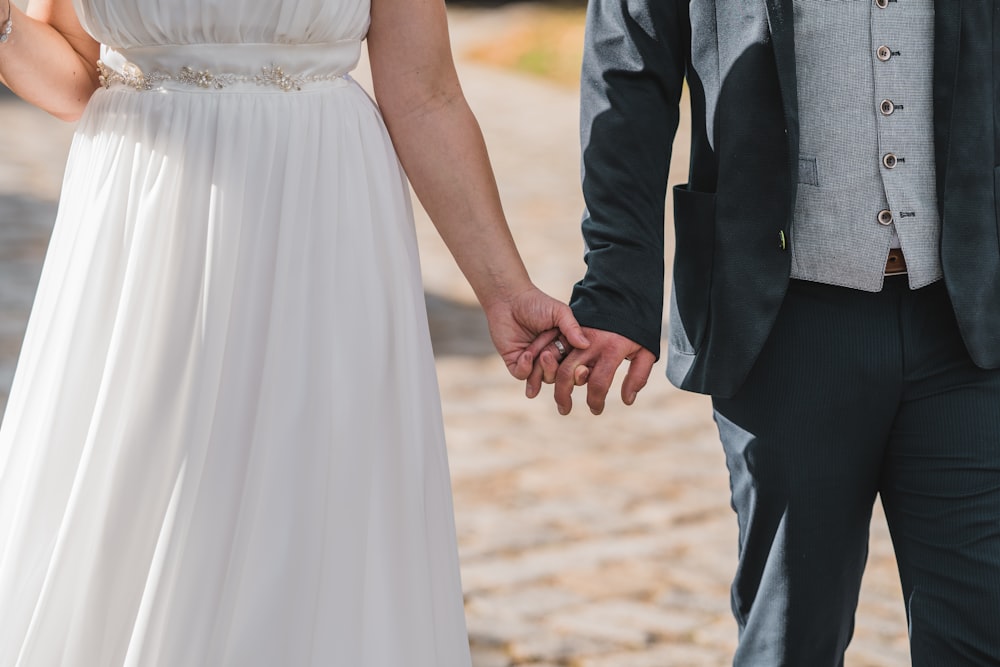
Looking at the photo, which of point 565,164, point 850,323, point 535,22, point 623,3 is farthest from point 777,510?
point 535,22

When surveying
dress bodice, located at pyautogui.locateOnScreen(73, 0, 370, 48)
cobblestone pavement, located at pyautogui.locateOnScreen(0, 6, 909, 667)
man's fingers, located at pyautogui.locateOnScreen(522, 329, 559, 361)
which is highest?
dress bodice, located at pyautogui.locateOnScreen(73, 0, 370, 48)

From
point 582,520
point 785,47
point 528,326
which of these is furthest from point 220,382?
point 582,520

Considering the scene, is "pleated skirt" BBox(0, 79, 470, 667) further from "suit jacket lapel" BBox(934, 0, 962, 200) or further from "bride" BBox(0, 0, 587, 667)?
"suit jacket lapel" BBox(934, 0, 962, 200)

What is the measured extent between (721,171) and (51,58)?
1107 mm

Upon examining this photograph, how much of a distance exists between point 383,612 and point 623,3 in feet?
3.63

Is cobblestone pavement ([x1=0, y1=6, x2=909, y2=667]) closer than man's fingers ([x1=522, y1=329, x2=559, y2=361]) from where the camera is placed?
No

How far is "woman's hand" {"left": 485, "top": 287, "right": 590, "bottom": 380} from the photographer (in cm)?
245

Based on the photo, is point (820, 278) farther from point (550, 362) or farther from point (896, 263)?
point (550, 362)

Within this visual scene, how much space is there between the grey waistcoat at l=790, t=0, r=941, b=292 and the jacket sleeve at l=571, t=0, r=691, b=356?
0.88ft

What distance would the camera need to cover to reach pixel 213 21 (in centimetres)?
208

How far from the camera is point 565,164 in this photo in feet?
35.2

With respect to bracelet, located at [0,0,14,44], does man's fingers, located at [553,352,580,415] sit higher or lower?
lower

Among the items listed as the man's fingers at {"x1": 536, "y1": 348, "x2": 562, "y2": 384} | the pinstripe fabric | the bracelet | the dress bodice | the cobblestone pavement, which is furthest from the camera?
the cobblestone pavement

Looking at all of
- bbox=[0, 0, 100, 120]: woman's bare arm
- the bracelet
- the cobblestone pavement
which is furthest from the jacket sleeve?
the cobblestone pavement
